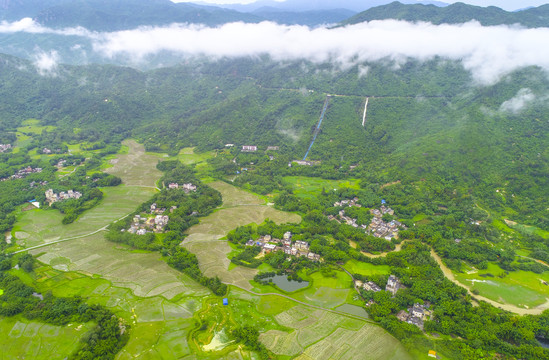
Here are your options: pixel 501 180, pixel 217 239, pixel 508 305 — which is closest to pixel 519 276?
pixel 508 305

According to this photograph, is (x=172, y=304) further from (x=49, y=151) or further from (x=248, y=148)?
(x=49, y=151)

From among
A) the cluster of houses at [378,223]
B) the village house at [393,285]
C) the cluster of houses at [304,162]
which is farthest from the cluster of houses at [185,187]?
the village house at [393,285]

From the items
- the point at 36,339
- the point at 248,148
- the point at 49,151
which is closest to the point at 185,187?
the point at 248,148

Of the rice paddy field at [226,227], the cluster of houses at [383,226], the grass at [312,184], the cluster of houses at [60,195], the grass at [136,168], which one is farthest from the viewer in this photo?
the grass at [136,168]

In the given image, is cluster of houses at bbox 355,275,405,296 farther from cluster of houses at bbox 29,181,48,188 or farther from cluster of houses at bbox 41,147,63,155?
cluster of houses at bbox 41,147,63,155

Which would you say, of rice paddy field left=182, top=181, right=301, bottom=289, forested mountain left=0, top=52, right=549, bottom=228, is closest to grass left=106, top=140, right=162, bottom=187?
forested mountain left=0, top=52, right=549, bottom=228

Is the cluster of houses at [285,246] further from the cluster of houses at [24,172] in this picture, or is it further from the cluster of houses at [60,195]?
the cluster of houses at [24,172]

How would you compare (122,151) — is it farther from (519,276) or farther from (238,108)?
(519,276)
